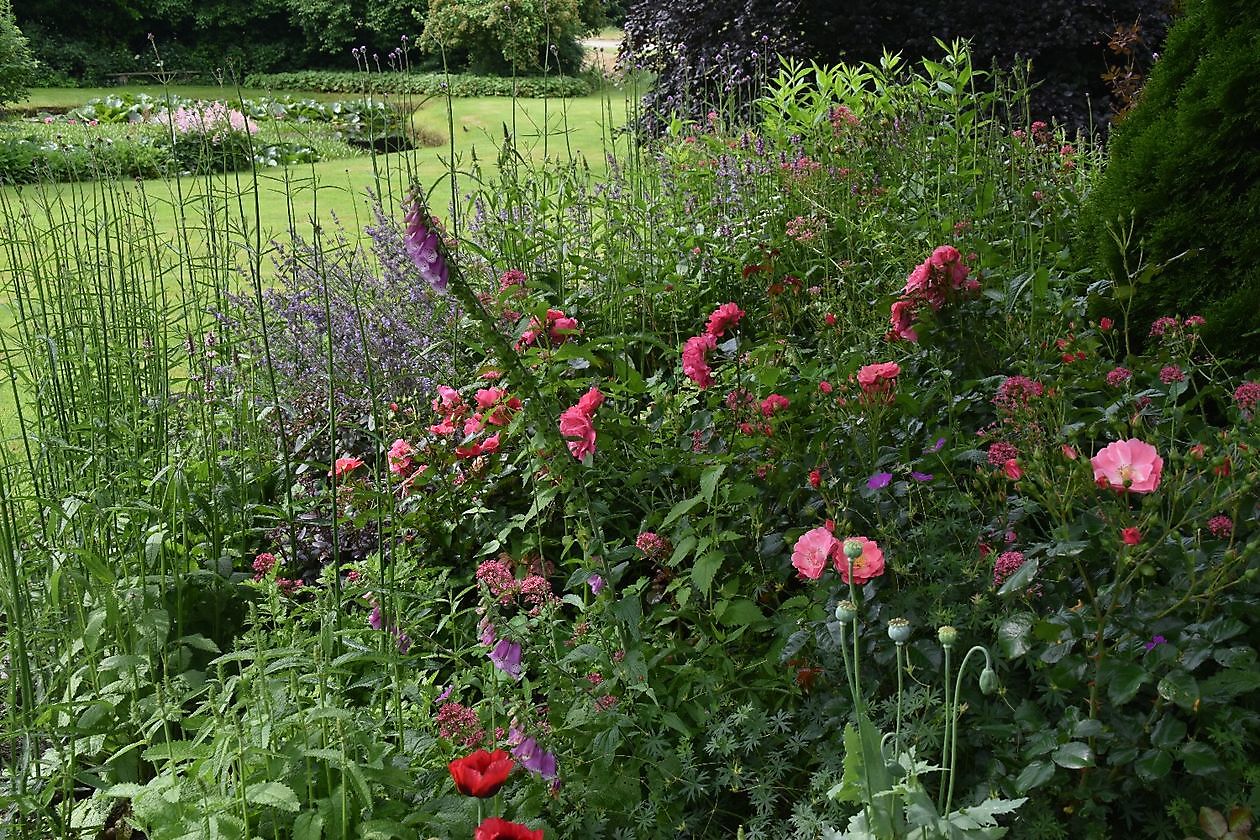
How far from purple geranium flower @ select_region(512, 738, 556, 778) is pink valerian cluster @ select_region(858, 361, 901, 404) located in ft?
2.43

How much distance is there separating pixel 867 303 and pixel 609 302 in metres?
0.63

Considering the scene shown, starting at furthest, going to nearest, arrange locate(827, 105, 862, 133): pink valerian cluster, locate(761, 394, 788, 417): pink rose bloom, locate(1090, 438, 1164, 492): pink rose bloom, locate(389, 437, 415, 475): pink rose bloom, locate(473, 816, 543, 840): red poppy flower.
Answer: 1. locate(827, 105, 862, 133): pink valerian cluster
2. locate(389, 437, 415, 475): pink rose bloom
3. locate(761, 394, 788, 417): pink rose bloom
4. locate(1090, 438, 1164, 492): pink rose bloom
5. locate(473, 816, 543, 840): red poppy flower

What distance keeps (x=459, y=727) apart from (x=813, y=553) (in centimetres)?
54

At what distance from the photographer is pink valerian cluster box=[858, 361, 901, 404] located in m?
1.63

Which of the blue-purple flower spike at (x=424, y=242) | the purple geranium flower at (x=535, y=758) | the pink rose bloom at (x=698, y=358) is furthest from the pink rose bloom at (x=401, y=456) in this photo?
the purple geranium flower at (x=535, y=758)

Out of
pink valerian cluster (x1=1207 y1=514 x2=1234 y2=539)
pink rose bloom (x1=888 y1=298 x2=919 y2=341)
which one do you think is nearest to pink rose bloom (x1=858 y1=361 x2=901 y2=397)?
pink rose bloom (x1=888 y1=298 x2=919 y2=341)

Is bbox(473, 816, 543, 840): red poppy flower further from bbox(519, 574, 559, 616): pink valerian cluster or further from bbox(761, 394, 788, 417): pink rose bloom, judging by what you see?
bbox(761, 394, 788, 417): pink rose bloom

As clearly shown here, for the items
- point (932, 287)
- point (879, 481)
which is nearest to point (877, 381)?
point (879, 481)

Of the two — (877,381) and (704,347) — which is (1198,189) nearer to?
(877,381)

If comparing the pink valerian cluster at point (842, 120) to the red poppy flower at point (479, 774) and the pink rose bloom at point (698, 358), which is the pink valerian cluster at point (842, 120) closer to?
the pink rose bloom at point (698, 358)

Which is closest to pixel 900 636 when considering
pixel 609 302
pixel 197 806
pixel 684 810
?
pixel 684 810

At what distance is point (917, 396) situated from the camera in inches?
77.9

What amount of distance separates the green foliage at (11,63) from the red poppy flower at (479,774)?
1401 centimetres

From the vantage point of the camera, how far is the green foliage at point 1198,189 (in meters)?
2.07
